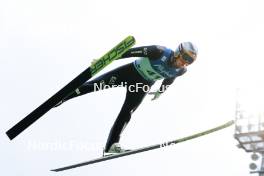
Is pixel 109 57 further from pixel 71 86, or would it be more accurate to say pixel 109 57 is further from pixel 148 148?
pixel 148 148

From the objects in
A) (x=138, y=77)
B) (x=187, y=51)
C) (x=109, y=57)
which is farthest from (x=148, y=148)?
(x=109, y=57)

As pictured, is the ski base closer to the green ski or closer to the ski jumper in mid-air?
the ski jumper in mid-air

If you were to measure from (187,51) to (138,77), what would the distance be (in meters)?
1.33

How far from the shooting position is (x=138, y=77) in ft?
52.6

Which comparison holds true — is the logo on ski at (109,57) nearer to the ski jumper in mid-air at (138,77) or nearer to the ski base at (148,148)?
the ski jumper in mid-air at (138,77)

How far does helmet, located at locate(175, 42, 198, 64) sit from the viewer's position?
605 inches

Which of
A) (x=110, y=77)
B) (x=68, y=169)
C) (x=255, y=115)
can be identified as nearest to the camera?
(x=110, y=77)

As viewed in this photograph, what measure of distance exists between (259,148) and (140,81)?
18.5 meters

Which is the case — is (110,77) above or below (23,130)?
above

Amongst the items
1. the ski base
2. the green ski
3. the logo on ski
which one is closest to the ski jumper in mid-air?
the ski base

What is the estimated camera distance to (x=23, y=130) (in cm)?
1502

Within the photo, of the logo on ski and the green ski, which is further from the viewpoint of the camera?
the green ski

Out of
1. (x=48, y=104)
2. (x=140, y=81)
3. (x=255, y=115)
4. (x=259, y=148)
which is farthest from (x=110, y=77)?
(x=259, y=148)

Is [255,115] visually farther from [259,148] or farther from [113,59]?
[113,59]
